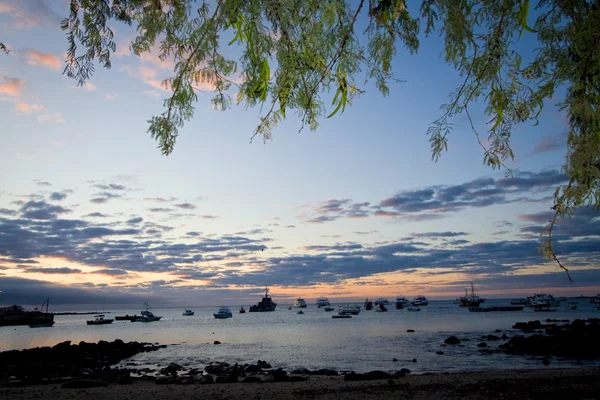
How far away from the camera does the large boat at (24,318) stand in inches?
3241

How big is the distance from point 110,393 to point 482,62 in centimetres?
1569

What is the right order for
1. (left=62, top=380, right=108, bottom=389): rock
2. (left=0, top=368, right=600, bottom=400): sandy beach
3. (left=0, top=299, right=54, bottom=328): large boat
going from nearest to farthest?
1. (left=0, top=368, right=600, bottom=400): sandy beach
2. (left=62, top=380, right=108, bottom=389): rock
3. (left=0, top=299, right=54, bottom=328): large boat

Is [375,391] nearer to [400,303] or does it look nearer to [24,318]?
[24,318]

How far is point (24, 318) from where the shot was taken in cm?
8606

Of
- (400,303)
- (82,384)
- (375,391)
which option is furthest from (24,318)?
(400,303)

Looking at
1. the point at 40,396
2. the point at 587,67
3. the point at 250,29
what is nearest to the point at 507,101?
the point at 587,67

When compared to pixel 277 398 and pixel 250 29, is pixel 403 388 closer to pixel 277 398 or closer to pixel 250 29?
pixel 277 398

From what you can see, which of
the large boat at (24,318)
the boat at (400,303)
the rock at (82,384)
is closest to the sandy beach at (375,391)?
the rock at (82,384)

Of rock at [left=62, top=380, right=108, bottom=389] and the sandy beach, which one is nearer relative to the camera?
the sandy beach

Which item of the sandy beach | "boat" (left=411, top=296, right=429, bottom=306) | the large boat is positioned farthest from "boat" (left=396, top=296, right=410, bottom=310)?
the sandy beach

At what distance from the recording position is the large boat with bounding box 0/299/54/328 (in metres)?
82.3

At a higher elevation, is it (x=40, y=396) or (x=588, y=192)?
(x=588, y=192)

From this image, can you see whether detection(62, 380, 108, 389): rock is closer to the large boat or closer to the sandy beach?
the sandy beach

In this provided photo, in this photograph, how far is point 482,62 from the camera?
4.27m
